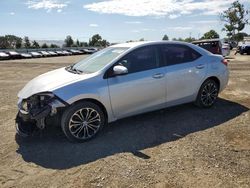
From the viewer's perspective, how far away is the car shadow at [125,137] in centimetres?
472

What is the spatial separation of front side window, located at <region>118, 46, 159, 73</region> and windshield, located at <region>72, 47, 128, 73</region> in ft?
0.72

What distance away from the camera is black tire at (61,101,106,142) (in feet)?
16.6

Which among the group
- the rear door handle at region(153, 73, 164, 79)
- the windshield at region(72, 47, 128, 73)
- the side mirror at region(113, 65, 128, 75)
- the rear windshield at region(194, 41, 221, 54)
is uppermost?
the windshield at region(72, 47, 128, 73)

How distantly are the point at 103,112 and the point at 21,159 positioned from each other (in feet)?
5.19

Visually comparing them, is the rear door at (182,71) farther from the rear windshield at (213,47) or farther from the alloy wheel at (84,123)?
the rear windshield at (213,47)

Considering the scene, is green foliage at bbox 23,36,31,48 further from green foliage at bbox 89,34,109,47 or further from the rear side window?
the rear side window

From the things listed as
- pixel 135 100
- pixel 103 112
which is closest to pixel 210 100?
pixel 135 100

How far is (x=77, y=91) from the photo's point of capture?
16.6 ft

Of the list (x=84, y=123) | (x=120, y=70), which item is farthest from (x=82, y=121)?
(x=120, y=70)

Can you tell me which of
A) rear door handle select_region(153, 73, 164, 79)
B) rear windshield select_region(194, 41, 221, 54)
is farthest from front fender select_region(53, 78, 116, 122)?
rear windshield select_region(194, 41, 221, 54)

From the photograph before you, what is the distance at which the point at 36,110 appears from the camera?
503cm

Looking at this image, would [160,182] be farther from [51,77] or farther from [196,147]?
[51,77]

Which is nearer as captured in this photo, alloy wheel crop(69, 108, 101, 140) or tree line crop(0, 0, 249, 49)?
alloy wheel crop(69, 108, 101, 140)

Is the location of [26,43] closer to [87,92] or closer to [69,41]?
[69,41]
